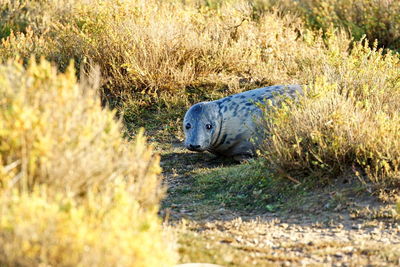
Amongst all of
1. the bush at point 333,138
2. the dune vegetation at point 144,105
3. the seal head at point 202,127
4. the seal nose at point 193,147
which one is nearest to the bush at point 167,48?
the dune vegetation at point 144,105

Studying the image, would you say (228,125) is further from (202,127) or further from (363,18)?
(363,18)

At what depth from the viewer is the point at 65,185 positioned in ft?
13.1

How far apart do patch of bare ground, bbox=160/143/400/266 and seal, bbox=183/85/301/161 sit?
0.65 m

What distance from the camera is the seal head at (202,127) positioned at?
297 inches

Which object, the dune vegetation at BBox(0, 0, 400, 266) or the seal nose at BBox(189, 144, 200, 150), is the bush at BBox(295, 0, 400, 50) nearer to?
the dune vegetation at BBox(0, 0, 400, 266)

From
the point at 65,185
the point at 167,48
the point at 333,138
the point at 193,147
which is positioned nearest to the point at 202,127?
the point at 193,147

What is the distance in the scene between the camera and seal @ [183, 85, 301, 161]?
7566 millimetres

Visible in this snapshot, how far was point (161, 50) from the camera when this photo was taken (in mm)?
9398

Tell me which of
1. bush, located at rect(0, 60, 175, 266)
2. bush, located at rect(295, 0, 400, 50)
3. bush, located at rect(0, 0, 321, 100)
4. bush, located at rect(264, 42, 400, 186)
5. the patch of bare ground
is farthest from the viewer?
bush, located at rect(295, 0, 400, 50)

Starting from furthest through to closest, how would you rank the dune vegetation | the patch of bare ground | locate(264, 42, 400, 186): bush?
locate(264, 42, 400, 186): bush < the patch of bare ground < the dune vegetation

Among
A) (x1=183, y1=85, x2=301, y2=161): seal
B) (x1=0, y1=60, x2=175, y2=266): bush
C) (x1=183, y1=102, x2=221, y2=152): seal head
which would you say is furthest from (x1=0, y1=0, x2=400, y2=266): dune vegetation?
(x1=183, y1=102, x2=221, y2=152): seal head

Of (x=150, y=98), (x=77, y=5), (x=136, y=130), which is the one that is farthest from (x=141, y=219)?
(x=77, y=5)

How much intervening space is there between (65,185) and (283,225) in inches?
86.3

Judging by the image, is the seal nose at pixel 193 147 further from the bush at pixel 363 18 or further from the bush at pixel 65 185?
the bush at pixel 363 18
